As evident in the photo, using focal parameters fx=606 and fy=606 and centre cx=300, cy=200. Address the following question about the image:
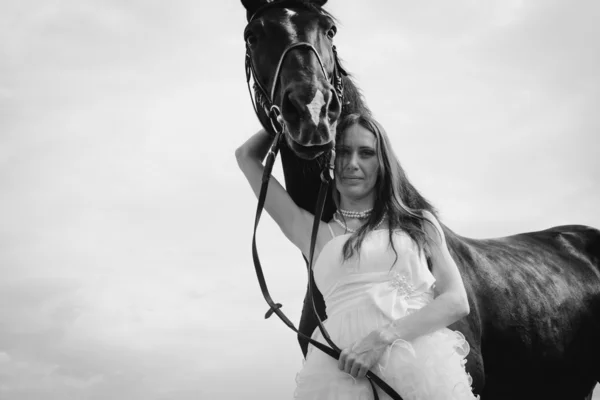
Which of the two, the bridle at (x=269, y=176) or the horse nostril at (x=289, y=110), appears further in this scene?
the horse nostril at (x=289, y=110)

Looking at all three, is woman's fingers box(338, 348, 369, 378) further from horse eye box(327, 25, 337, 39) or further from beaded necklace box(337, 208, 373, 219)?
horse eye box(327, 25, 337, 39)

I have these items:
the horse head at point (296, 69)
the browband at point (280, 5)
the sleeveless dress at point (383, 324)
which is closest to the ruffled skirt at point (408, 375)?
the sleeveless dress at point (383, 324)

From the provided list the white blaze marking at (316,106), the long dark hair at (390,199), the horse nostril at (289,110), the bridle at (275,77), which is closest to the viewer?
the long dark hair at (390,199)

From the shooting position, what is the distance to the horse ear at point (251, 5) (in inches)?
147

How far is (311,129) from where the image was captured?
2793 mm

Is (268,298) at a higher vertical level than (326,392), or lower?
higher

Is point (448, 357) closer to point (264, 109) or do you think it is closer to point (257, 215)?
point (257, 215)

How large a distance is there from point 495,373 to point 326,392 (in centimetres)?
220

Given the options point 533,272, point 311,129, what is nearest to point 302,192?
point 311,129

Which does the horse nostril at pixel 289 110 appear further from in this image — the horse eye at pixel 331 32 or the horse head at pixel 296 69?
the horse eye at pixel 331 32

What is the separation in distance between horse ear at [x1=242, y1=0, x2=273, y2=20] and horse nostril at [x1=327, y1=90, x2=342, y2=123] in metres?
1.06

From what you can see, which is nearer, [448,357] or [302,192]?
[448,357]

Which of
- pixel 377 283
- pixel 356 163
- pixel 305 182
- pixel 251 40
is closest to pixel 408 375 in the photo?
pixel 377 283

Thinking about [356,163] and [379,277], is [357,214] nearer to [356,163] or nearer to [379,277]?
[356,163]
